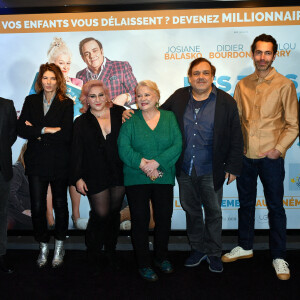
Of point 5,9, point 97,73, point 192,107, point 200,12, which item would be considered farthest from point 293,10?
point 5,9

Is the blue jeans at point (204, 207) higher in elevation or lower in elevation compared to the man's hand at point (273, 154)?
lower

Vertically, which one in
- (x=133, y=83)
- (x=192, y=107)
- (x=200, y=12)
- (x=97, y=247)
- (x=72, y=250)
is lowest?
(x=72, y=250)

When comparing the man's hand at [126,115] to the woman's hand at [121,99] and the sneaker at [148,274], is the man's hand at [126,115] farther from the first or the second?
the sneaker at [148,274]

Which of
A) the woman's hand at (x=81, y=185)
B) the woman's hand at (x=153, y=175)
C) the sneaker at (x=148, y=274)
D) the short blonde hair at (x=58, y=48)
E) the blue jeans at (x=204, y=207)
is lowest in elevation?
the sneaker at (x=148, y=274)

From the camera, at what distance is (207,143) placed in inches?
106

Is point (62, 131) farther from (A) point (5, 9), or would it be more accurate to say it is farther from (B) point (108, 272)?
(A) point (5, 9)

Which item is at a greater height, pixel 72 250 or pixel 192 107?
pixel 192 107

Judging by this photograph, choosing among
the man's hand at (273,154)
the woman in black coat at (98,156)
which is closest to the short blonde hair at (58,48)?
the woman in black coat at (98,156)

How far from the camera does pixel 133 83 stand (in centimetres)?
342

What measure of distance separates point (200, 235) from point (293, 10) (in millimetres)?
Answer: 2325

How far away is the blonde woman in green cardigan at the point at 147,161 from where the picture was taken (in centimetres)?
254

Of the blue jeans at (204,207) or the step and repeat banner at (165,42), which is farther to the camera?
the step and repeat banner at (165,42)

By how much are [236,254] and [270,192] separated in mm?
682

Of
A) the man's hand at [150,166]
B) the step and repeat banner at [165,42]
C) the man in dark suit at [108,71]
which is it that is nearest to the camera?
the man's hand at [150,166]
